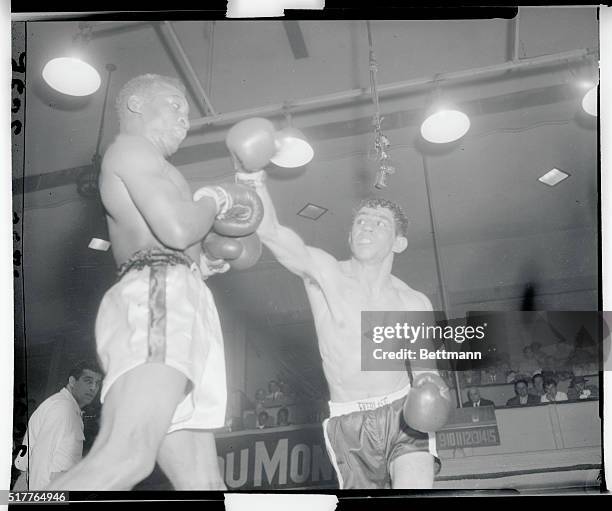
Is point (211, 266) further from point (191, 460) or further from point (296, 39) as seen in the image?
point (296, 39)

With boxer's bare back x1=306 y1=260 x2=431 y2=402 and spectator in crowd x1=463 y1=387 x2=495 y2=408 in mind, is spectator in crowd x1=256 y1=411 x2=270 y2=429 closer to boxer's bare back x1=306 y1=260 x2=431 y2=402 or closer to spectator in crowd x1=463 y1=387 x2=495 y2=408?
boxer's bare back x1=306 y1=260 x2=431 y2=402

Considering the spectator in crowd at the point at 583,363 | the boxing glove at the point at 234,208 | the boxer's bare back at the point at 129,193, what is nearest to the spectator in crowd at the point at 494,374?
the spectator in crowd at the point at 583,363

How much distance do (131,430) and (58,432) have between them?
329 millimetres

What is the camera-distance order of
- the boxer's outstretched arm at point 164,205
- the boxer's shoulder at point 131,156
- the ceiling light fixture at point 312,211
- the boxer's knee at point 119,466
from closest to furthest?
the boxer's knee at point 119,466
the boxer's outstretched arm at point 164,205
the boxer's shoulder at point 131,156
the ceiling light fixture at point 312,211

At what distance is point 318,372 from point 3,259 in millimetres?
1100

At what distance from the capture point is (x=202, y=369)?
201 cm

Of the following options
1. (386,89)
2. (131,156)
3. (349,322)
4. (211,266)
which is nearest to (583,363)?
(349,322)

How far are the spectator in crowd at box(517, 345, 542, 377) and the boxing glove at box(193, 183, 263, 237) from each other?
942mm

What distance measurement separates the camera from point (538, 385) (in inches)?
82.0

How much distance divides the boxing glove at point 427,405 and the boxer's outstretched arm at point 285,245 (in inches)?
19.1

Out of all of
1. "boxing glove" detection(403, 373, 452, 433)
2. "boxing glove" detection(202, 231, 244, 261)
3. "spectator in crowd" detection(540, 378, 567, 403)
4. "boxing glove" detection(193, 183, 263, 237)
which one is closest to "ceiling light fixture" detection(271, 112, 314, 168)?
"boxing glove" detection(193, 183, 263, 237)

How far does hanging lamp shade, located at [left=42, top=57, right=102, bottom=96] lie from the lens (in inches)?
88.4

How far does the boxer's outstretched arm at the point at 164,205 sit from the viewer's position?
1979 mm

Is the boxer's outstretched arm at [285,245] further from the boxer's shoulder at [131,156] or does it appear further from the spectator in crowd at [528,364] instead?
the spectator in crowd at [528,364]
